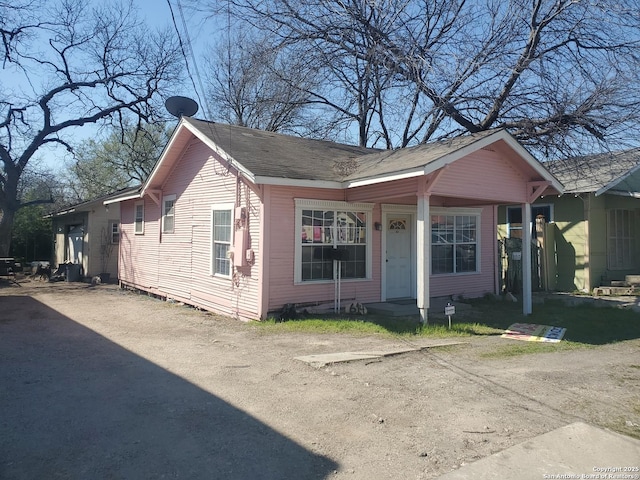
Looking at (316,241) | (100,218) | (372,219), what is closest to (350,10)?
(372,219)

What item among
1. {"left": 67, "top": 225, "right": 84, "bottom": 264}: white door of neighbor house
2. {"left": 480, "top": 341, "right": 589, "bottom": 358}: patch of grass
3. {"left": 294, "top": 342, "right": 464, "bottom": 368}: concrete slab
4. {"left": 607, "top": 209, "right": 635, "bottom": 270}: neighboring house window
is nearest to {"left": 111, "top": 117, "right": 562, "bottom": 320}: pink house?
{"left": 480, "top": 341, "right": 589, "bottom": 358}: patch of grass

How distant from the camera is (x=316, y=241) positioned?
1037 cm

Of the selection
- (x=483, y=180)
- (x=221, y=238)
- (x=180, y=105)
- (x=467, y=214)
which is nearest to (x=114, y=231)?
(x=180, y=105)

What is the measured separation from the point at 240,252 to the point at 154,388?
4.71 meters

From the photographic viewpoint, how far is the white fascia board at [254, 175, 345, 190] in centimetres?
904

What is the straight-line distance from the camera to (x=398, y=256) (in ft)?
39.4

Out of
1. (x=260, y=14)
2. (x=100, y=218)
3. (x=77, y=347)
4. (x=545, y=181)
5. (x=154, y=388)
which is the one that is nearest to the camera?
(x=154, y=388)

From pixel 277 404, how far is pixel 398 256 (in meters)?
7.56

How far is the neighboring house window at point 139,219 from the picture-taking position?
16.1 meters

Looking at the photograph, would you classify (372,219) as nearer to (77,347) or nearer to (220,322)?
(220,322)

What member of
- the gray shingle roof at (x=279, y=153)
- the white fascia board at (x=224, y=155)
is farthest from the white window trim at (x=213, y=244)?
the gray shingle roof at (x=279, y=153)

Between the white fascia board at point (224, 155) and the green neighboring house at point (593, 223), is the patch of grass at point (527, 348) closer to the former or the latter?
the white fascia board at point (224, 155)

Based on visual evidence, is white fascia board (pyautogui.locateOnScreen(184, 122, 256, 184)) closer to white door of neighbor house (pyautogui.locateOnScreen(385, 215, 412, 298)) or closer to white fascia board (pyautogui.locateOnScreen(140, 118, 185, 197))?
white fascia board (pyautogui.locateOnScreen(140, 118, 185, 197))

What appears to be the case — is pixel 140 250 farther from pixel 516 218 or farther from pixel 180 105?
pixel 516 218
